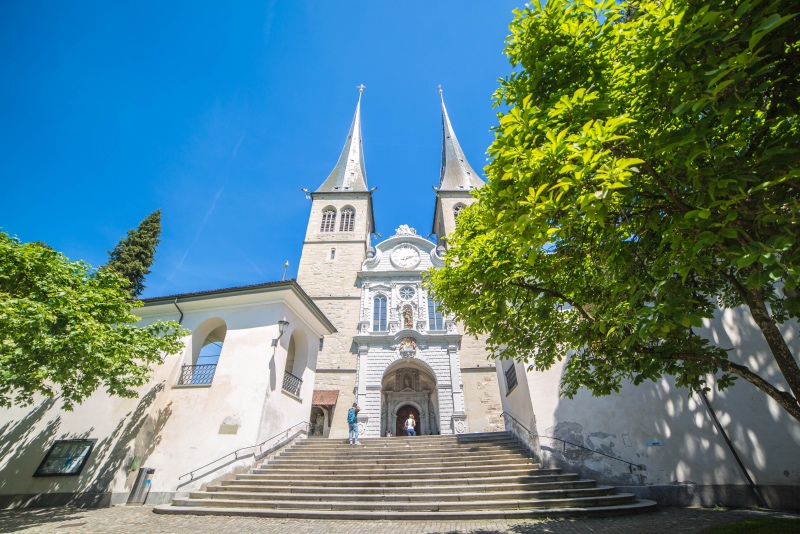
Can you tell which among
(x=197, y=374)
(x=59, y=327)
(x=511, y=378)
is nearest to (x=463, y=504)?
(x=511, y=378)

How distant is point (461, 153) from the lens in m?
42.0

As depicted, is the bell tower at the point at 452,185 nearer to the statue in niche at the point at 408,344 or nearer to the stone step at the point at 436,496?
the statue in niche at the point at 408,344

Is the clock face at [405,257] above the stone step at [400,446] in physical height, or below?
above

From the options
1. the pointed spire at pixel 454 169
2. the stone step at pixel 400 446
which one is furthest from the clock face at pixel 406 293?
the pointed spire at pixel 454 169

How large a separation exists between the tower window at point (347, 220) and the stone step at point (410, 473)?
23.7 meters

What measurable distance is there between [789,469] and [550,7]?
10465mm

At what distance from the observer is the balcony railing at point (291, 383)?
1226 cm

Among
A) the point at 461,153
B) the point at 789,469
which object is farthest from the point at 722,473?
the point at 461,153

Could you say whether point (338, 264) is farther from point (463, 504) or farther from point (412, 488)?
point (463, 504)

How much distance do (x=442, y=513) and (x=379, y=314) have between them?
17.4 m

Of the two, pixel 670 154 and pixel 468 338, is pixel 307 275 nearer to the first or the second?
pixel 468 338

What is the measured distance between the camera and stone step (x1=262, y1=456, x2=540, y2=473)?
955 cm

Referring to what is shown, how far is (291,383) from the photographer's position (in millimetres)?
12617

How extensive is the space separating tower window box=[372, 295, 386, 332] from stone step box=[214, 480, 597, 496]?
14798 mm
